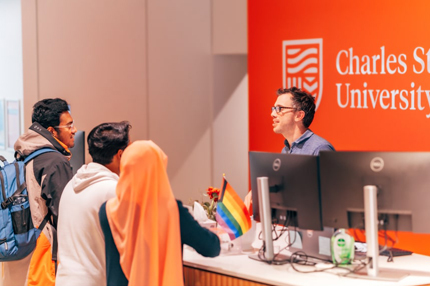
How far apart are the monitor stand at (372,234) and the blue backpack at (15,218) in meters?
1.94

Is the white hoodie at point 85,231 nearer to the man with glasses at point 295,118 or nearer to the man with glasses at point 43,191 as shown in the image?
the man with glasses at point 43,191

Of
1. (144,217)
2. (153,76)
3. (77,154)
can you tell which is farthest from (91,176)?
(153,76)

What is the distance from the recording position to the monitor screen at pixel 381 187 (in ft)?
10.3

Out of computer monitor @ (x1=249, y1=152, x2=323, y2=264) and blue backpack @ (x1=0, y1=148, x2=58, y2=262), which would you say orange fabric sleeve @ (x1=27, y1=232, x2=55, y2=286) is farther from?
computer monitor @ (x1=249, y1=152, x2=323, y2=264)

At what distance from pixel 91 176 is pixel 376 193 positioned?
53.7 inches

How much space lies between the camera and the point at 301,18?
6.36 m

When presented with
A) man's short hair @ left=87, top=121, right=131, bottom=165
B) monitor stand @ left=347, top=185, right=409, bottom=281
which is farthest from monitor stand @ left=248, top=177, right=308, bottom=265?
man's short hair @ left=87, top=121, right=131, bottom=165

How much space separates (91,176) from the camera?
10.2 feet

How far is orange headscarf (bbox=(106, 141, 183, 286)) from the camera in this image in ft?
9.41

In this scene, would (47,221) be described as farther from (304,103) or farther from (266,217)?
(304,103)

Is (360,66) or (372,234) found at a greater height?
(360,66)

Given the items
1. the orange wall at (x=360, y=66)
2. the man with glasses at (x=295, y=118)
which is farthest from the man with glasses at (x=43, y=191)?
the orange wall at (x=360, y=66)

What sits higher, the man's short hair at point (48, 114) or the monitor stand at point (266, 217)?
the man's short hair at point (48, 114)

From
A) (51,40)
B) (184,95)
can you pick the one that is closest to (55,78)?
(51,40)
